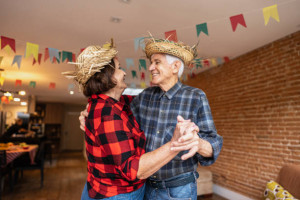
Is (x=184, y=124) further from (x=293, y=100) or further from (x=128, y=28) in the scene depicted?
(x=293, y=100)

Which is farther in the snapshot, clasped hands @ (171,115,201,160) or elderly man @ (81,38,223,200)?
elderly man @ (81,38,223,200)

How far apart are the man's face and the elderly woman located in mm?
224

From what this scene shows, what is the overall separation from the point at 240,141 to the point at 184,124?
13.6 feet

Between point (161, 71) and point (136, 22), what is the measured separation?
6.12 ft

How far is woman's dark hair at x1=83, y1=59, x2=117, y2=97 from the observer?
4.16 feet

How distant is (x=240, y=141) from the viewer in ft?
14.9

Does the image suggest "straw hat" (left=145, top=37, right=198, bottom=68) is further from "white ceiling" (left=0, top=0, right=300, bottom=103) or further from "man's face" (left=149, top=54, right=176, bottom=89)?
"white ceiling" (left=0, top=0, right=300, bottom=103)

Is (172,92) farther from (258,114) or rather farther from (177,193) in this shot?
(258,114)

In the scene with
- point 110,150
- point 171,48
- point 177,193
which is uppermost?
point 171,48

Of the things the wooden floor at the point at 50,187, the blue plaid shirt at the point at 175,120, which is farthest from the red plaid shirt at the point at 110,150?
the wooden floor at the point at 50,187

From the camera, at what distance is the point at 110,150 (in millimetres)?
1000

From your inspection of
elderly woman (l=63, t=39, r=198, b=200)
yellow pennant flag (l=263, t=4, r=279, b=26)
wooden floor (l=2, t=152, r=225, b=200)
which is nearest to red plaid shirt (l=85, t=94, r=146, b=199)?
elderly woman (l=63, t=39, r=198, b=200)

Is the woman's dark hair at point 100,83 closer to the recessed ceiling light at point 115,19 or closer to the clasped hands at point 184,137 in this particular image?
the clasped hands at point 184,137

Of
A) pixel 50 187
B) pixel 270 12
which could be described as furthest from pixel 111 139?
pixel 50 187
